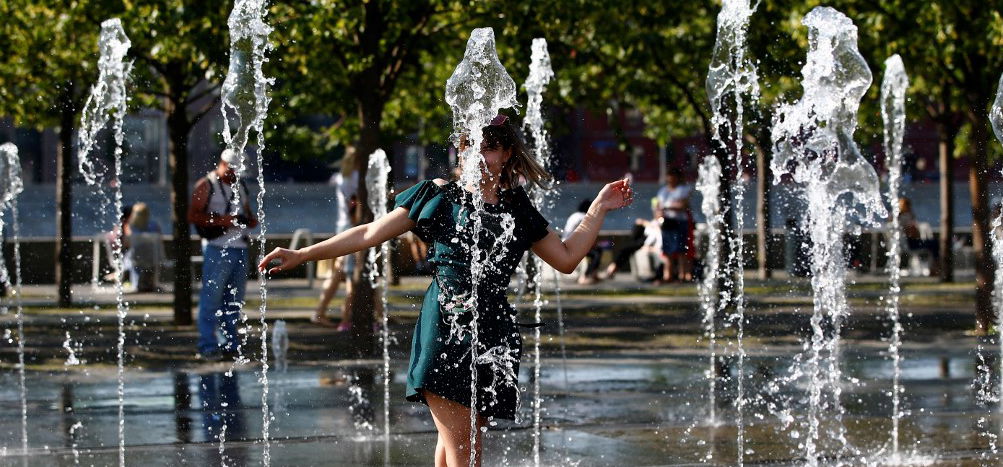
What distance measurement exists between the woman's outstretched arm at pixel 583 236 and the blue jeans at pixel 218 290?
6300 millimetres

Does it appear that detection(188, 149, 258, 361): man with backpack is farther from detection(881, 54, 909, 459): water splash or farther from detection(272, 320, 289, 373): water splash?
detection(881, 54, 909, 459): water splash

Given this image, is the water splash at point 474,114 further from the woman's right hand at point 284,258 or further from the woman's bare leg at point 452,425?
the woman's right hand at point 284,258

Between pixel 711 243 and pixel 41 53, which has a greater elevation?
pixel 41 53

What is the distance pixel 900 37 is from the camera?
521 inches

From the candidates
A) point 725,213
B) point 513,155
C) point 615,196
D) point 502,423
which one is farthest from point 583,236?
point 725,213

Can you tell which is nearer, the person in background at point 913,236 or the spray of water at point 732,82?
the spray of water at point 732,82

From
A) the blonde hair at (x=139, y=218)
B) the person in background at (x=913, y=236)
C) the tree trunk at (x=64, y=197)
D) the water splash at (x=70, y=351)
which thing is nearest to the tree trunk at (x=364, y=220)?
the water splash at (x=70, y=351)

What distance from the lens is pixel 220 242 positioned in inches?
→ 421

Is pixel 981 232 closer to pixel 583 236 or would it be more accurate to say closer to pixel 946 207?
pixel 946 207

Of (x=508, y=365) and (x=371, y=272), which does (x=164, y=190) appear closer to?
(x=371, y=272)

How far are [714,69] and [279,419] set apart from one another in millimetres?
7382

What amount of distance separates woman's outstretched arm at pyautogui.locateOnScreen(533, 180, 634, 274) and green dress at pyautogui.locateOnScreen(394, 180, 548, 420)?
0.05m

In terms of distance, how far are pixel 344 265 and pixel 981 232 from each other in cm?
590

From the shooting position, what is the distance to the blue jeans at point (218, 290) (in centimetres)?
1070
